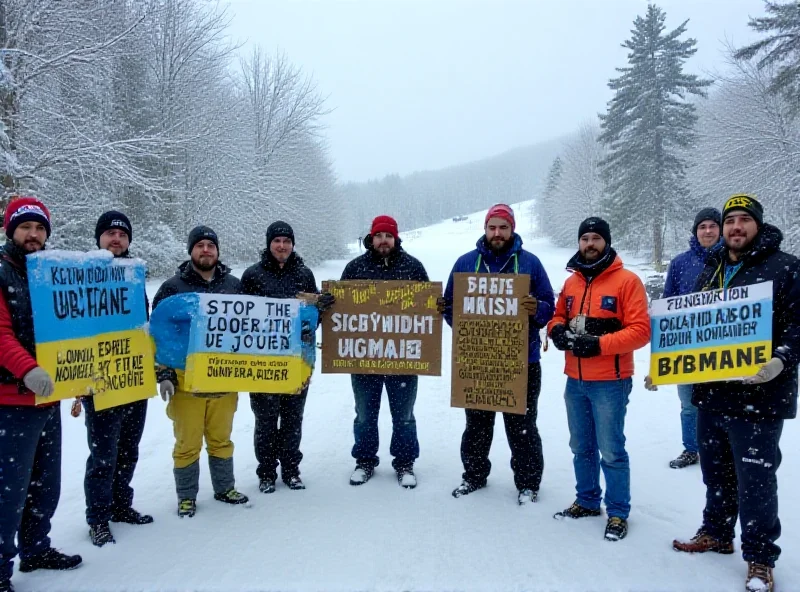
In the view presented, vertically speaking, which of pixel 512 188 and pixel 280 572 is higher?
pixel 512 188

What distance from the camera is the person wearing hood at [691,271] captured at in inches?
195

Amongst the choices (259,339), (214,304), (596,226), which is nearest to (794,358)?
(596,226)

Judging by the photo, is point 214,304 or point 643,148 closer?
point 214,304

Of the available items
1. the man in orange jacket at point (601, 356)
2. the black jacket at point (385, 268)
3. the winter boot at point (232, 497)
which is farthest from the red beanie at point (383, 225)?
the winter boot at point (232, 497)

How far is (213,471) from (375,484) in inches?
62.2

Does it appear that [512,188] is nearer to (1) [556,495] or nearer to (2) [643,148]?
(2) [643,148]

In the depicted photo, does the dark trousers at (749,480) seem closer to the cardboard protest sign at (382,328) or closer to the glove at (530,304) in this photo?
the glove at (530,304)

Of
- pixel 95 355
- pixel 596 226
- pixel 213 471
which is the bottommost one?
pixel 213 471

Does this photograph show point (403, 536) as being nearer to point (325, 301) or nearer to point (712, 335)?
point (325, 301)

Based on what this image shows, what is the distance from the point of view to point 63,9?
11633 millimetres

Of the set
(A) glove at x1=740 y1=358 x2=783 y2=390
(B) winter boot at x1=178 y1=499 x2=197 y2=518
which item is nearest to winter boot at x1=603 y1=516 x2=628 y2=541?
(A) glove at x1=740 y1=358 x2=783 y2=390

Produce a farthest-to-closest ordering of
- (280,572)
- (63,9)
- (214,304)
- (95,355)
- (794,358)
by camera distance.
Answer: (63,9) → (214,304) → (95,355) → (280,572) → (794,358)

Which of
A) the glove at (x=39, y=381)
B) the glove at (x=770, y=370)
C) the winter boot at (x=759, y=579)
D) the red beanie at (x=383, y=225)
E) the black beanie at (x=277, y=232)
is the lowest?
the winter boot at (x=759, y=579)

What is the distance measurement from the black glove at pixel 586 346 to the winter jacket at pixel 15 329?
12.7ft
